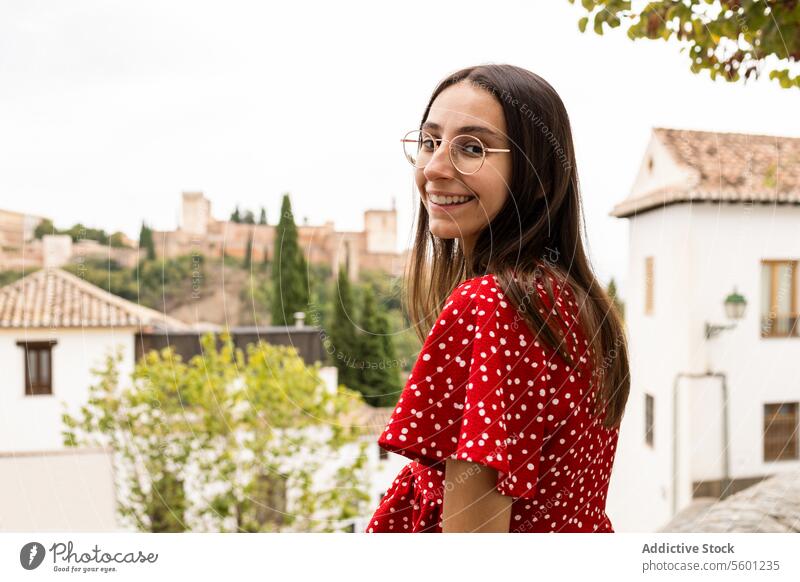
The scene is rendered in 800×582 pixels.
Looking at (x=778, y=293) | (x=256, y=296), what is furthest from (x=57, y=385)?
(x=778, y=293)

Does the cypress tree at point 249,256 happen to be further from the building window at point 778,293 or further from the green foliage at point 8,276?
the building window at point 778,293

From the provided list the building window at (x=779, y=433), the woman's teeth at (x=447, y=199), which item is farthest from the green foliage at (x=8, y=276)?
the building window at (x=779, y=433)

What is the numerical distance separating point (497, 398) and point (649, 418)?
587 mm

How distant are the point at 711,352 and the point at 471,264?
50cm

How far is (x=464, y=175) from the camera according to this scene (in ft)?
1.77

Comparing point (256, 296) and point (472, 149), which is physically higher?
point (472, 149)

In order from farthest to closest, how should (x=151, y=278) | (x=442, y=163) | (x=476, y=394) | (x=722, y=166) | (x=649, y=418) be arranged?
(x=649, y=418), (x=722, y=166), (x=151, y=278), (x=442, y=163), (x=476, y=394)

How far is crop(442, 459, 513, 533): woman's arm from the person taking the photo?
0.44 meters

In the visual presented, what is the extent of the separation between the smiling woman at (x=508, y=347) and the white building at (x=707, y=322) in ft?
1.08

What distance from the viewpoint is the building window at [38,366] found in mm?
765

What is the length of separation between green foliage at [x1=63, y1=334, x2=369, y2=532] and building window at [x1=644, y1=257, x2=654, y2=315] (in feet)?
1.32

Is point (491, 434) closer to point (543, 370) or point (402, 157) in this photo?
point (543, 370)

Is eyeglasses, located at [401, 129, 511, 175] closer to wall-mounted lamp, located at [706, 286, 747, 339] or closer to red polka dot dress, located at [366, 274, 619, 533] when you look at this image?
red polka dot dress, located at [366, 274, 619, 533]

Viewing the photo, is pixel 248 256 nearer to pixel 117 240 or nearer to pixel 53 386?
pixel 117 240
